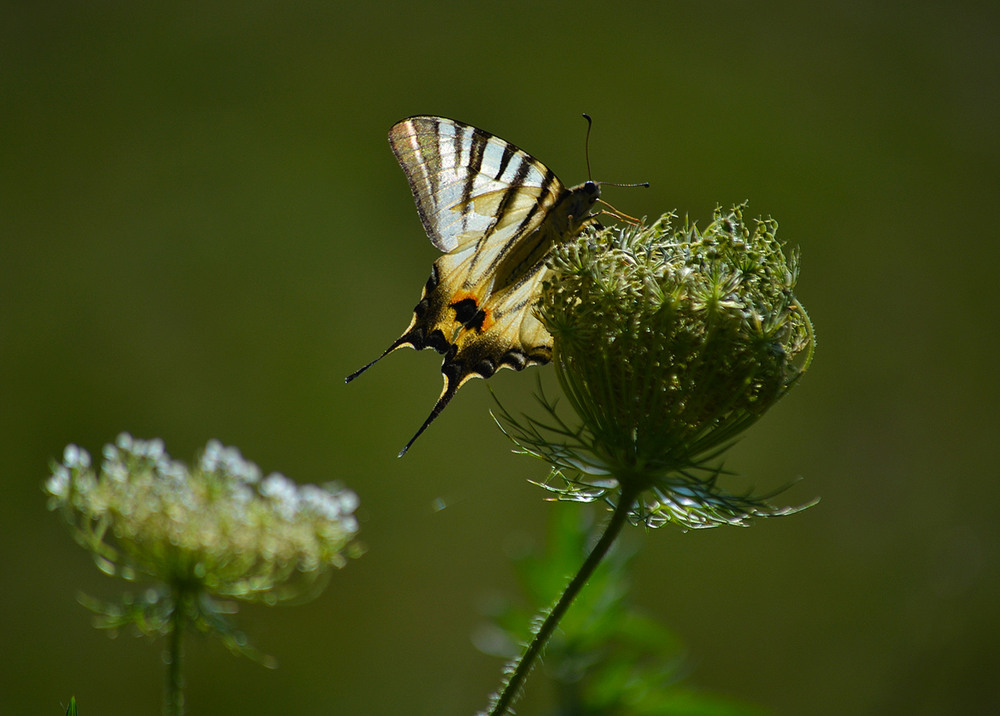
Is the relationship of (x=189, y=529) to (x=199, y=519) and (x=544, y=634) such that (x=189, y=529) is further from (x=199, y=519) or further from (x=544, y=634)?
(x=544, y=634)

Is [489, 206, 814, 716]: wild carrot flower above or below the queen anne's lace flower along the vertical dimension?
above

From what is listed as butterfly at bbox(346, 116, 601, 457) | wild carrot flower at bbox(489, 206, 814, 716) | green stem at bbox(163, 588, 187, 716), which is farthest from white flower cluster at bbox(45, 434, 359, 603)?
wild carrot flower at bbox(489, 206, 814, 716)

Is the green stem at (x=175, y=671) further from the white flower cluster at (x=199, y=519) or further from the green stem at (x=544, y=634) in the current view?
the green stem at (x=544, y=634)

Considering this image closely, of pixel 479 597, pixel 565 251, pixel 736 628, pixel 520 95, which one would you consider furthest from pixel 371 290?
pixel 565 251

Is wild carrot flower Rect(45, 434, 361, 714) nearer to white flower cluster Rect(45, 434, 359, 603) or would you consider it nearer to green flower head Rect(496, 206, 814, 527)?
white flower cluster Rect(45, 434, 359, 603)

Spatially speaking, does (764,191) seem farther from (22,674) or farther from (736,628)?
(22,674)
